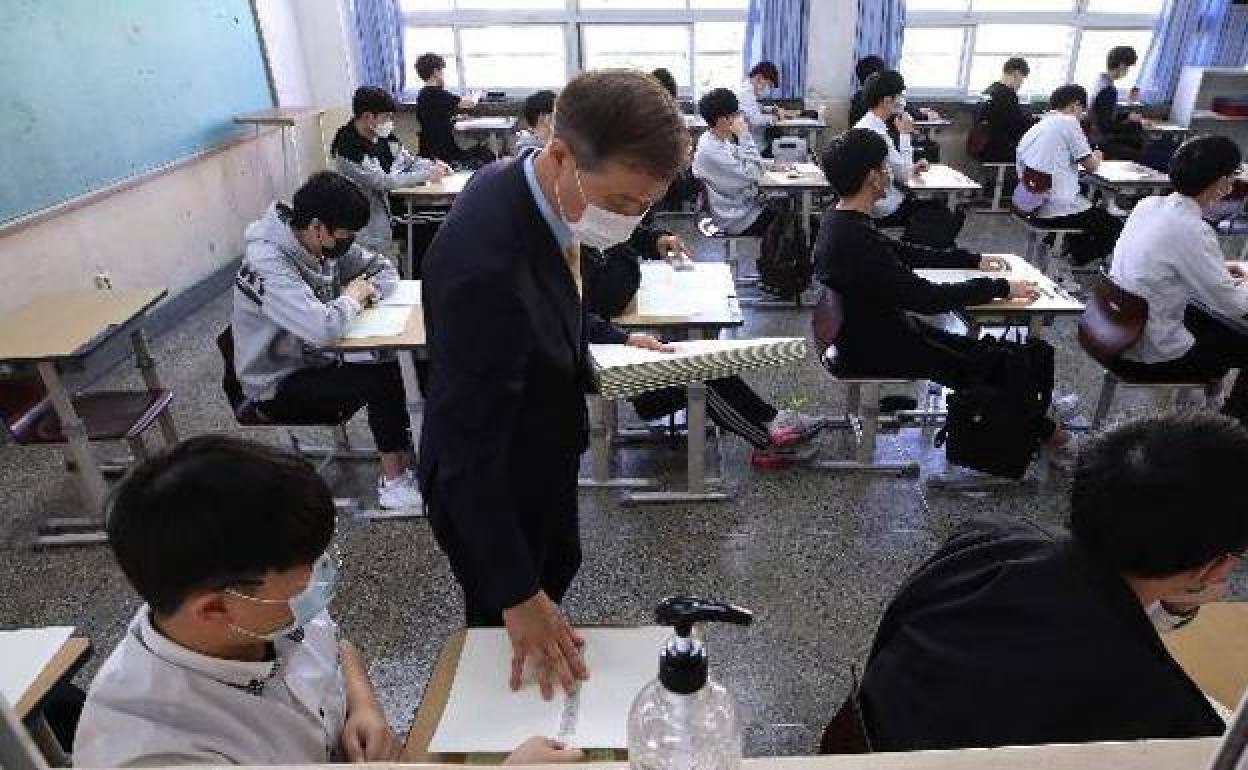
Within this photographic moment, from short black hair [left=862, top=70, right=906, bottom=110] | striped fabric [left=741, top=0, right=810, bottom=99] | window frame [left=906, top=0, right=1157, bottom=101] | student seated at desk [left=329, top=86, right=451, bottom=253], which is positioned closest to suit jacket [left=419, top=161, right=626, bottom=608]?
student seated at desk [left=329, top=86, right=451, bottom=253]

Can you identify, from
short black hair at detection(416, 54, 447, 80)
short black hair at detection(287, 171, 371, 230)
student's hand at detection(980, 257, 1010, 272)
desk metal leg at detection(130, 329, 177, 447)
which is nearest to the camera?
short black hair at detection(287, 171, 371, 230)

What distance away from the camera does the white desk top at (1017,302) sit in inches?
110

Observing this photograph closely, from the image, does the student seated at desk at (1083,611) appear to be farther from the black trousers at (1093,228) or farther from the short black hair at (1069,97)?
the short black hair at (1069,97)

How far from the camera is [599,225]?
3.83ft

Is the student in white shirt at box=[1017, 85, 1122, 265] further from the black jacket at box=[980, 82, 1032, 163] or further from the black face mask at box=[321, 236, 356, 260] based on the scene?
the black face mask at box=[321, 236, 356, 260]

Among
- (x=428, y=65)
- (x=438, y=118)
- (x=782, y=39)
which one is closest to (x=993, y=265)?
(x=782, y=39)

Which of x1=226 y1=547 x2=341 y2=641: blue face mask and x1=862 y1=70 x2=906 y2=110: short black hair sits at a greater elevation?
x1=862 y1=70 x2=906 y2=110: short black hair

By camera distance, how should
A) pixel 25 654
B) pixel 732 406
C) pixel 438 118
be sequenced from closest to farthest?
1. pixel 25 654
2. pixel 732 406
3. pixel 438 118

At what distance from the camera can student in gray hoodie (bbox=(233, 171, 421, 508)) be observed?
2475mm

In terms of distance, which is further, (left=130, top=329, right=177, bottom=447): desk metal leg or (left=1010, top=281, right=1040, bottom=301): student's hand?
(left=130, top=329, right=177, bottom=447): desk metal leg

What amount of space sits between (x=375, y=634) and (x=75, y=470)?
129 cm

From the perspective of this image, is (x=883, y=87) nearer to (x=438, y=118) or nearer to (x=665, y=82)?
(x=438, y=118)

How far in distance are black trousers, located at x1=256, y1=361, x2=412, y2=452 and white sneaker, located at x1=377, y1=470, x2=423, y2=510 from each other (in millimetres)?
119

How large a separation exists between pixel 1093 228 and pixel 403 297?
410 cm
